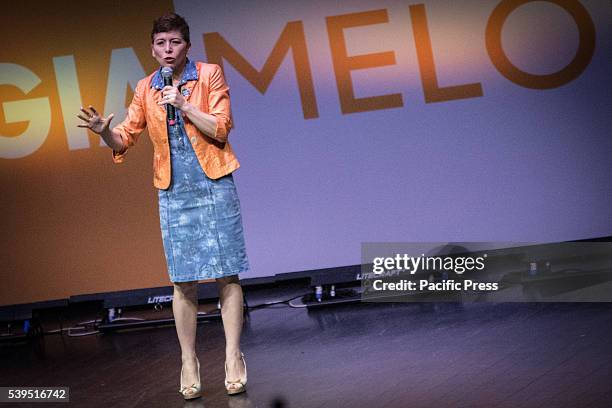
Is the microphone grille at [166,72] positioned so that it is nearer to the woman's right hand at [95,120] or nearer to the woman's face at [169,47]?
the woman's face at [169,47]

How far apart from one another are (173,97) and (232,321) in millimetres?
911

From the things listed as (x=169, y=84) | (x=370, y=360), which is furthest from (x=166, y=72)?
(x=370, y=360)

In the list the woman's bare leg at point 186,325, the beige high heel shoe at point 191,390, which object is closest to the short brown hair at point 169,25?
the woman's bare leg at point 186,325

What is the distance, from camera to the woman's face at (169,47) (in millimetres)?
3527

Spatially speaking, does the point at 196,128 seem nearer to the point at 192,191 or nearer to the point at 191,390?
the point at 192,191

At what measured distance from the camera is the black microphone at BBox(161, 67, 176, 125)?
11.4ft

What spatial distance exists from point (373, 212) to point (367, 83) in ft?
2.86

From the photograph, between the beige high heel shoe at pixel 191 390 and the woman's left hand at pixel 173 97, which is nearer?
the woman's left hand at pixel 173 97

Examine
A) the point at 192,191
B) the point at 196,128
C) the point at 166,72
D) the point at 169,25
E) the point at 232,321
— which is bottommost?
the point at 232,321

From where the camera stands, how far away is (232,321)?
3.66 meters

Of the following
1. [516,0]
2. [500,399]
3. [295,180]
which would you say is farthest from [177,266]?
[516,0]

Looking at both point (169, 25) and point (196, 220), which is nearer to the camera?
point (169, 25)

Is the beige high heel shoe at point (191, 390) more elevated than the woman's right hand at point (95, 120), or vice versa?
the woman's right hand at point (95, 120)

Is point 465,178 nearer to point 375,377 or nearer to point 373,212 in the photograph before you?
point 373,212
